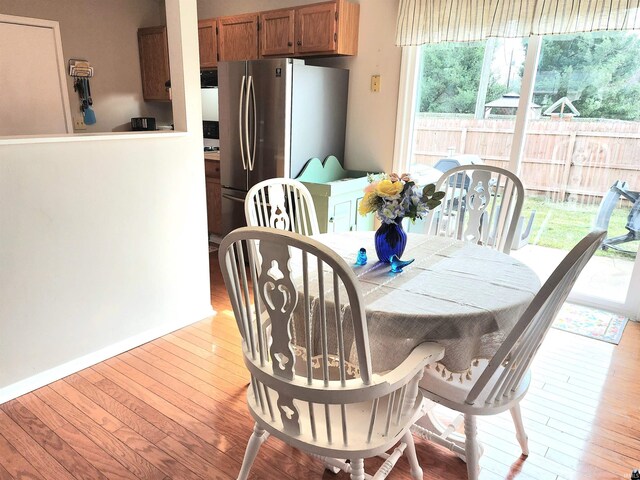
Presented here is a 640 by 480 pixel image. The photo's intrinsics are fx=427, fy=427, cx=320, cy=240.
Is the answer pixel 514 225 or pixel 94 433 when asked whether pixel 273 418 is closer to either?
pixel 94 433

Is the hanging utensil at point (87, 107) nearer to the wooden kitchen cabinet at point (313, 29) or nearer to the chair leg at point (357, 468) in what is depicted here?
the wooden kitchen cabinet at point (313, 29)

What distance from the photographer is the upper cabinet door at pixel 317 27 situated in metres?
3.26

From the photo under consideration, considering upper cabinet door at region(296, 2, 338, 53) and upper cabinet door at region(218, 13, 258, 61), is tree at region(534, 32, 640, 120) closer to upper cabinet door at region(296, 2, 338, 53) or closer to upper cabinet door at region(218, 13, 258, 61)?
upper cabinet door at region(296, 2, 338, 53)

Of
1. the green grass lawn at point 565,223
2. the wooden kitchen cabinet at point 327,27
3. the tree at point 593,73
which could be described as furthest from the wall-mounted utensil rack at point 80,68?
the green grass lawn at point 565,223

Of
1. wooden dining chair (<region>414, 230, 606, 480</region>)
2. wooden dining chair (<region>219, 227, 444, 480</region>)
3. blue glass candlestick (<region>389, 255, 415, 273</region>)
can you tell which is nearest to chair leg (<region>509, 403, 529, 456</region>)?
wooden dining chair (<region>414, 230, 606, 480</region>)

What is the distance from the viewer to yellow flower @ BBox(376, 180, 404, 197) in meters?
1.57

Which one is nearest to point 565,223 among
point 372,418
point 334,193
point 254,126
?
point 334,193

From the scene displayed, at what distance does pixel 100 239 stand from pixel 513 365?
6.63 feet

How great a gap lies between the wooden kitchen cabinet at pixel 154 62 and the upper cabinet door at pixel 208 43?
0.65 meters

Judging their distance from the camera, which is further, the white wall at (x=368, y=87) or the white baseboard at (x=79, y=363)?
the white wall at (x=368, y=87)

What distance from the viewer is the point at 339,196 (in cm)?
325

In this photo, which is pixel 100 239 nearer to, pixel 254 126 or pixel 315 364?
pixel 315 364

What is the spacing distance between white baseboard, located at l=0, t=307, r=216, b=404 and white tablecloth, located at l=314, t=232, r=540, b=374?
1.52m

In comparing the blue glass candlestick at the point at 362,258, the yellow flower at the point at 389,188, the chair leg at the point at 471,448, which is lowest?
the chair leg at the point at 471,448
